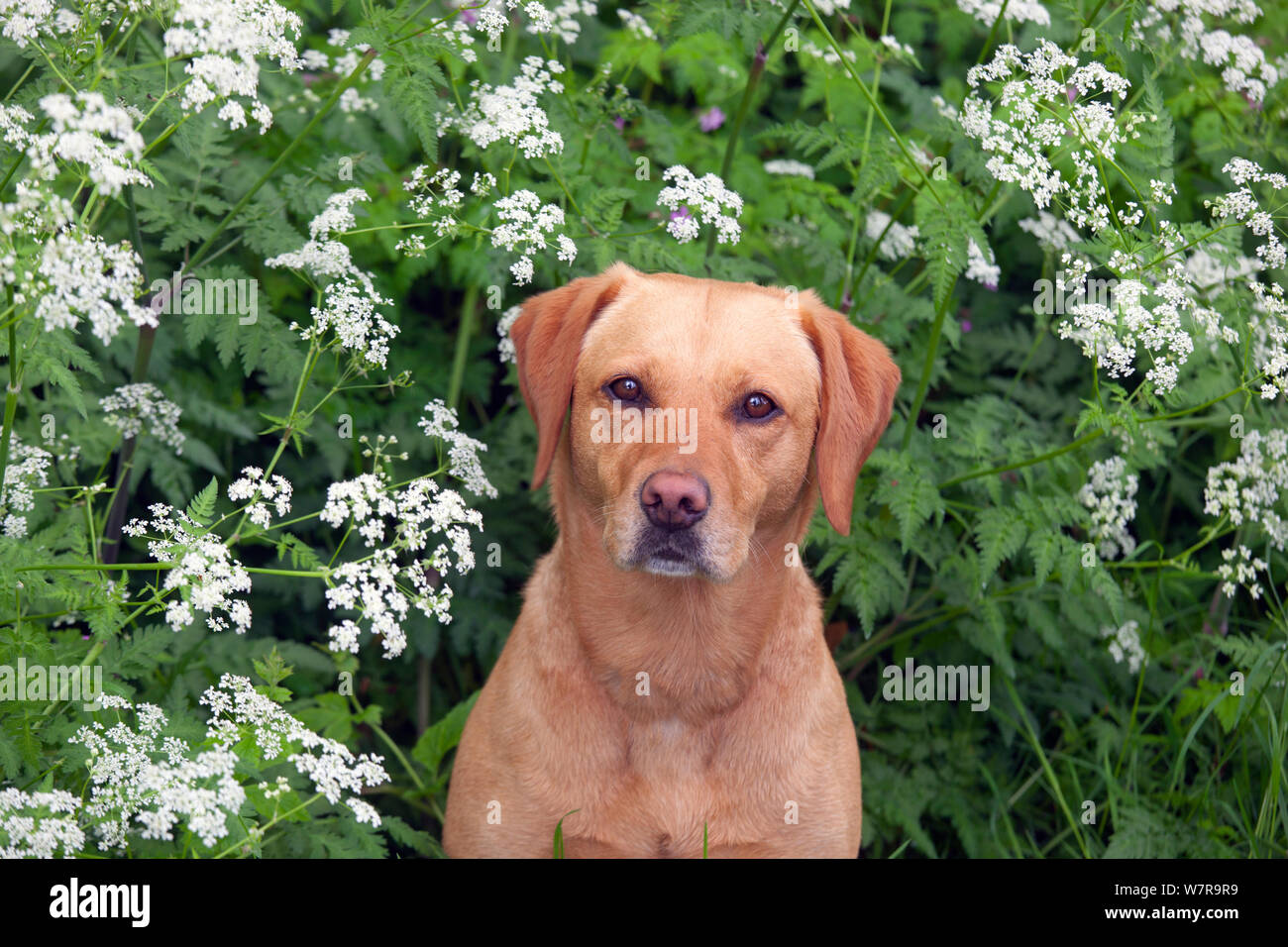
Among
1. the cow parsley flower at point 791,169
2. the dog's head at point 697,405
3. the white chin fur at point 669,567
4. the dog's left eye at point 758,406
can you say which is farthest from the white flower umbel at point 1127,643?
the cow parsley flower at point 791,169

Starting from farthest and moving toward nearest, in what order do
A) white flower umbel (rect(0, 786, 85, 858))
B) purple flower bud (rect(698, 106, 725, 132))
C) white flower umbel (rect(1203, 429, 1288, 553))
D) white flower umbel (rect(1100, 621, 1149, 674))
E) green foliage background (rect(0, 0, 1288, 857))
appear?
purple flower bud (rect(698, 106, 725, 132)) → white flower umbel (rect(1100, 621, 1149, 674)) → white flower umbel (rect(1203, 429, 1288, 553)) → green foliage background (rect(0, 0, 1288, 857)) → white flower umbel (rect(0, 786, 85, 858))

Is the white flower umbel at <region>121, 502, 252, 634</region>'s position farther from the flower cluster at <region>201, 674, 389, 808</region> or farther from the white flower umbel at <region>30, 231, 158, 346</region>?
the white flower umbel at <region>30, 231, 158, 346</region>

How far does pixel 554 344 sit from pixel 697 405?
1.79 feet

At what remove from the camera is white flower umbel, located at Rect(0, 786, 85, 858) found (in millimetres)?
2488

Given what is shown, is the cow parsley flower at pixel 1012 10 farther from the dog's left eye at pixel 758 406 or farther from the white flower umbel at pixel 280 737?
the white flower umbel at pixel 280 737

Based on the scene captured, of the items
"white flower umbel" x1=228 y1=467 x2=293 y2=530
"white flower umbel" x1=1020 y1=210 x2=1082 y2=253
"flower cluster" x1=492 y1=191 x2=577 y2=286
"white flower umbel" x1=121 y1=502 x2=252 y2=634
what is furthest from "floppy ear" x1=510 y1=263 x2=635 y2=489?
"white flower umbel" x1=1020 y1=210 x2=1082 y2=253

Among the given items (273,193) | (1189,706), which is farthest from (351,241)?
(1189,706)

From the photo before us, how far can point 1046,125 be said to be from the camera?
132 inches

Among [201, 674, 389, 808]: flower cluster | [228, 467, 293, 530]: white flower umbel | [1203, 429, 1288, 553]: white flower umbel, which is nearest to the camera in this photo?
[201, 674, 389, 808]: flower cluster

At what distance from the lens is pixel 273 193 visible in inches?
150

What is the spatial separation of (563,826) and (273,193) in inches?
88.5

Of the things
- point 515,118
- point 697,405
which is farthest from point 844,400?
point 515,118

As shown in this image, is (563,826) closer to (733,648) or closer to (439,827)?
(733,648)

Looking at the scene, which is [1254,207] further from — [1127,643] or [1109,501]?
[1127,643]
